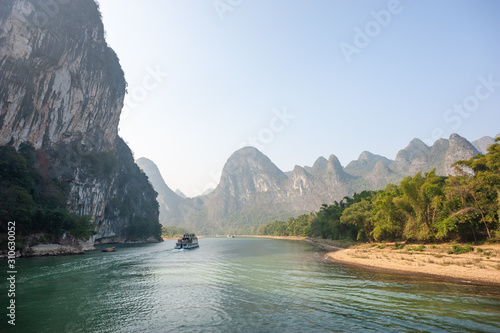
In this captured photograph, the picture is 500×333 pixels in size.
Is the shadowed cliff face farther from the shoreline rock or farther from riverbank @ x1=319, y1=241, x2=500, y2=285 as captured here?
riverbank @ x1=319, y1=241, x2=500, y2=285

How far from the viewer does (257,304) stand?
1395 cm

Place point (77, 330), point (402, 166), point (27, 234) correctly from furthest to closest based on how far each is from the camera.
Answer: point (402, 166)
point (27, 234)
point (77, 330)

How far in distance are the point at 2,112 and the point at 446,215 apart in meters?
70.7

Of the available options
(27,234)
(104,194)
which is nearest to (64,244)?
(27,234)

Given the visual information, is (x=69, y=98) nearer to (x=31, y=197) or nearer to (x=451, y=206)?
(x=31, y=197)

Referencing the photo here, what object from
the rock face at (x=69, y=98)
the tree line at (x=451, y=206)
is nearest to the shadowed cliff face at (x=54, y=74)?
the rock face at (x=69, y=98)

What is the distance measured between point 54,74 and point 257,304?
6595cm

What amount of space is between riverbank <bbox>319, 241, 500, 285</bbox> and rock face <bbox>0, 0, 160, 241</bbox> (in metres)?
62.8

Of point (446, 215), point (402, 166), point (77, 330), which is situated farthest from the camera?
point (402, 166)

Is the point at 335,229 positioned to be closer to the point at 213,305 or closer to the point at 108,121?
the point at 213,305

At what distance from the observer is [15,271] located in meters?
23.5

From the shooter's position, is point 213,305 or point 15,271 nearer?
point 213,305

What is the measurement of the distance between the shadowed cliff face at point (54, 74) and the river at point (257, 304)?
41694 mm

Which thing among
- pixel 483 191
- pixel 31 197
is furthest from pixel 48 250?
pixel 483 191
